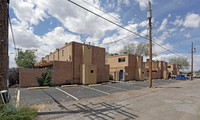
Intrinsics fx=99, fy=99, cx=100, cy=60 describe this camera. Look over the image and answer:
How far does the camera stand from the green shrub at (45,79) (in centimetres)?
1226

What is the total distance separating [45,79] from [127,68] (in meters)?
16.7

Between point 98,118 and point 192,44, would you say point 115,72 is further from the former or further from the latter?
point 192,44

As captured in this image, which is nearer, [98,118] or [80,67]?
[98,118]

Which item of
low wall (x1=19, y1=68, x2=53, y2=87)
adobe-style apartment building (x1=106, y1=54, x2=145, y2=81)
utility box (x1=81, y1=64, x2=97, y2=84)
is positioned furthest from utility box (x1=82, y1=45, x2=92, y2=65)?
adobe-style apartment building (x1=106, y1=54, x2=145, y2=81)

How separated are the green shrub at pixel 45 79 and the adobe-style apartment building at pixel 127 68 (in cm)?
1432

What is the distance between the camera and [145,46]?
41156 millimetres

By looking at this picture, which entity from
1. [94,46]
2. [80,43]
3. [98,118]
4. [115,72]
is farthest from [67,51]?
[98,118]

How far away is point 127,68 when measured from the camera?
74.3 feet

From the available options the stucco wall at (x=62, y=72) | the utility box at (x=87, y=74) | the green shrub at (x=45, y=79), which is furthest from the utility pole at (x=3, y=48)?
the utility box at (x=87, y=74)

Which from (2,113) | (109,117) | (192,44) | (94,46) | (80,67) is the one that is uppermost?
(192,44)

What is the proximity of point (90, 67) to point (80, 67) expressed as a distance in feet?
5.38

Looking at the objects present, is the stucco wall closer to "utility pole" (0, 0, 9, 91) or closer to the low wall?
the low wall

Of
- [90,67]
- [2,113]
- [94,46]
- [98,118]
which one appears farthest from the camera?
[94,46]

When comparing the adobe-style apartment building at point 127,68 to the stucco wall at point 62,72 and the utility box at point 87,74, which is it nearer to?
the utility box at point 87,74
